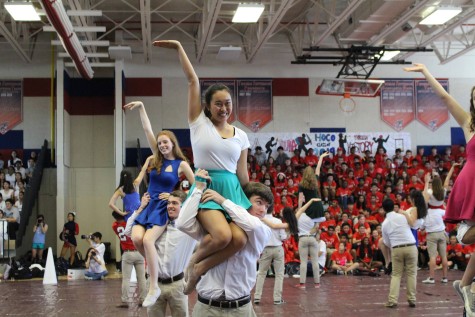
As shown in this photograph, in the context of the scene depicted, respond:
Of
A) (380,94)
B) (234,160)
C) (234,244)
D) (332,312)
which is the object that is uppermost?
(380,94)

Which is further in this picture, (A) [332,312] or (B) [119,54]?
(B) [119,54]

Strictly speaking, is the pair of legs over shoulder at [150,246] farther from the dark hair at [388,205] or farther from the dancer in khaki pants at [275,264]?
the dark hair at [388,205]

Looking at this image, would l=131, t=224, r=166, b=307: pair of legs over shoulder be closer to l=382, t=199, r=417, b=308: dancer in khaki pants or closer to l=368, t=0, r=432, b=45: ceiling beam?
l=382, t=199, r=417, b=308: dancer in khaki pants

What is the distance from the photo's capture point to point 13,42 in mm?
19750

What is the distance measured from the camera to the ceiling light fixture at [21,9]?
1416 cm

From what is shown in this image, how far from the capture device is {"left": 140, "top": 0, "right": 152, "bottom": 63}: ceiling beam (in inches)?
652

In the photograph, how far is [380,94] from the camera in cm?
2369

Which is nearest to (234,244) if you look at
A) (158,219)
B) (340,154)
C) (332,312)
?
(158,219)

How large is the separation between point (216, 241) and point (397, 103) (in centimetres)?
2097

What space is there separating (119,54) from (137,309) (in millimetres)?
12391

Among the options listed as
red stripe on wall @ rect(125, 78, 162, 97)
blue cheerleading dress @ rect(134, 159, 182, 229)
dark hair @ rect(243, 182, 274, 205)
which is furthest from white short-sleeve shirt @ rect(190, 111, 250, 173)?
red stripe on wall @ rect(125, 78, 162, 97)

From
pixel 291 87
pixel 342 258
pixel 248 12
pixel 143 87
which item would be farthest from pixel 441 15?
pixel 143 87

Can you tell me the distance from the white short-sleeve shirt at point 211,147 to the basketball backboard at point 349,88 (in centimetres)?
1742

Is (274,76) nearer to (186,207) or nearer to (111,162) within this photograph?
(111,162)
